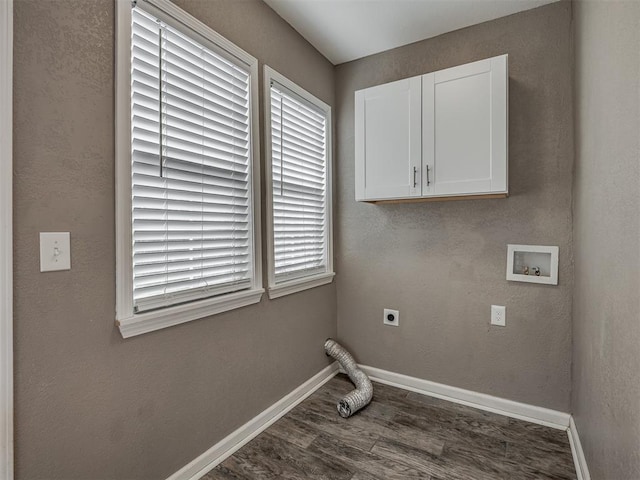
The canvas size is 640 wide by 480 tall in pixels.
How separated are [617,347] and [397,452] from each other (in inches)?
48.9

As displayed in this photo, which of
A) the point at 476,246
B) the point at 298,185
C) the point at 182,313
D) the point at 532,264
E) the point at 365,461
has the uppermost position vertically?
the point at 298,185

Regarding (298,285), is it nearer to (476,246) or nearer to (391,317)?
(391,317)

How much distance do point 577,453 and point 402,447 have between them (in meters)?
0.91

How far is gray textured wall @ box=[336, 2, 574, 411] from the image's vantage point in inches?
82.6

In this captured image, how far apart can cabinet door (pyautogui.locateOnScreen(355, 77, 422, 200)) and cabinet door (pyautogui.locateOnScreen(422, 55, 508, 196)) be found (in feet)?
0.25

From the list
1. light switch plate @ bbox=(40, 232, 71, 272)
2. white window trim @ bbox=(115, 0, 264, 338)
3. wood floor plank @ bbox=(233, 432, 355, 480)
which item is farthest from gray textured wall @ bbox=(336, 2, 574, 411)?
light switch plate @ bbox=(40, 232, 71, 272)

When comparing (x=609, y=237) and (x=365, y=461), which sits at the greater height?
(x=609, y=237)

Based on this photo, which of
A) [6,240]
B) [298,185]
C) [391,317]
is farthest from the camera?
[391,317]

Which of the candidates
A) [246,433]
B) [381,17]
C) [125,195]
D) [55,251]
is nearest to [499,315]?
[246,433]

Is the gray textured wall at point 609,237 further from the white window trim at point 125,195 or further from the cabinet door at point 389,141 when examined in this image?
the white window trim at point 125,195

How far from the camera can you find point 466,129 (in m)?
2.11

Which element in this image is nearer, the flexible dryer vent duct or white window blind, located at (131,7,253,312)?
white window blind, located at (131,7,253,312)

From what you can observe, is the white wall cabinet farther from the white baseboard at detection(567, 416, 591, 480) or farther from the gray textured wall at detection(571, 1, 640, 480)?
the white baseboard at detection(567, 416, 591, 480)

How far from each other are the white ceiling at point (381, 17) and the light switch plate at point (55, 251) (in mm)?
1842
